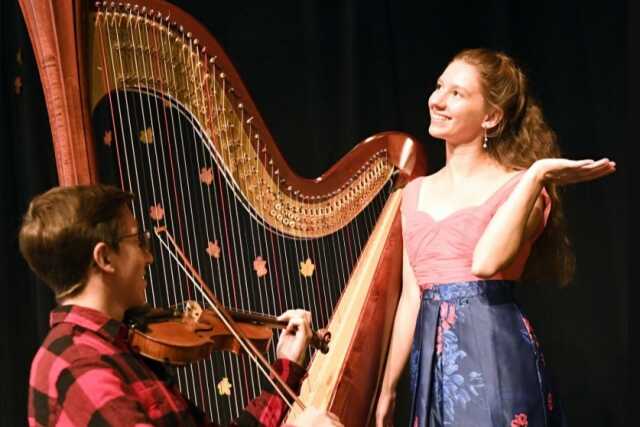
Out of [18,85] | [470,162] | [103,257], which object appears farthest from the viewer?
[18,85]

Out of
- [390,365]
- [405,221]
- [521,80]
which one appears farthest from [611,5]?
[390,365]

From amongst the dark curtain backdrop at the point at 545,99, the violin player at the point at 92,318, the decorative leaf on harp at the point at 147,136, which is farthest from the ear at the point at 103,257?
the dark curtain backdrop at the point at 545,99

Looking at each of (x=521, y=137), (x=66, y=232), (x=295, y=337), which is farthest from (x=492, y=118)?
(x=66, y=232)

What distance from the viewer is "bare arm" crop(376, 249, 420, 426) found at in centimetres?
207

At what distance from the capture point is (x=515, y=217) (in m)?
1.80

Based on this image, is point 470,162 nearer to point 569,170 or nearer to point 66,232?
point 569,170

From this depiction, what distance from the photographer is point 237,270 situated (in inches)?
100.0

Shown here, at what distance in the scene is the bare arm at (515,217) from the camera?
5.83ft

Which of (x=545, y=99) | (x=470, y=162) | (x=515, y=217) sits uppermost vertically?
(x=545, y=99)

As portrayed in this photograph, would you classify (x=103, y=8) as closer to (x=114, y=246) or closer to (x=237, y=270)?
(x=114, y=246)

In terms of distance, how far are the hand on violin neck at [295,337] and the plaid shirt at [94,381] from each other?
11.0 inches

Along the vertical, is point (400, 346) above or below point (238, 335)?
below

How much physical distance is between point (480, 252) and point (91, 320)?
2.84ft

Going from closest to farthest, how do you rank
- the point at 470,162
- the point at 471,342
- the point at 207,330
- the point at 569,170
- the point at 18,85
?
the point at 207,330 < the point at 569,170 < the point at 471,342 < the point at 470,162 < the point at 18,85
